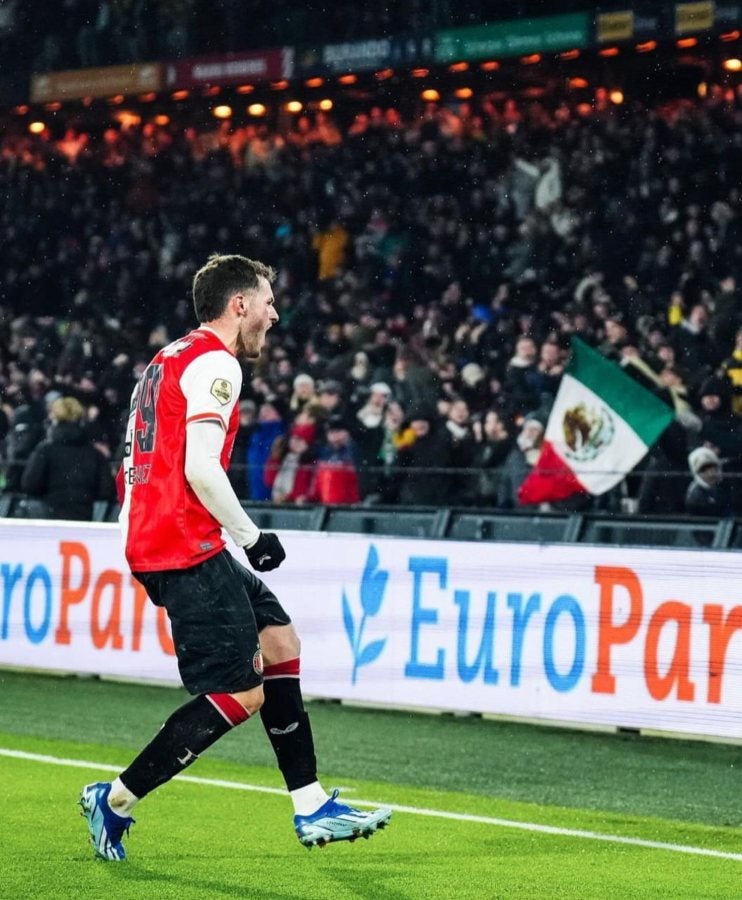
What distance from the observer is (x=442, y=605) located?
9555 millimetres

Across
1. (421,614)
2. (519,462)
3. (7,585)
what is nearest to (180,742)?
(421,614)

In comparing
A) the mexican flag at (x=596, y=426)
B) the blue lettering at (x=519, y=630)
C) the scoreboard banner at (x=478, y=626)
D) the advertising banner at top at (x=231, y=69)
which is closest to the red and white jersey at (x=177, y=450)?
the scoreboard banner at (x=478, y=626)

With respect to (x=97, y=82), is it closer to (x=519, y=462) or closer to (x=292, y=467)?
(x=292, y=467)

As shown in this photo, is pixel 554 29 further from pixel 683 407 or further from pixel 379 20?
pixel 683 407

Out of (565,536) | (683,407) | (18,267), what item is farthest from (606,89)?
(565,536)

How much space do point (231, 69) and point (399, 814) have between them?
22.4 metres

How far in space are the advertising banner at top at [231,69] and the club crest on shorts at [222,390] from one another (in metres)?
22.3

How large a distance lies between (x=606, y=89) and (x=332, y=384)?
33.2ft

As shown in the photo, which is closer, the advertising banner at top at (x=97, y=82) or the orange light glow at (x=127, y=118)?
the advertising banner at top at (x=97, y=82)

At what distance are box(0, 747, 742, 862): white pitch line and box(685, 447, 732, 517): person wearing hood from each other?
4.91 m

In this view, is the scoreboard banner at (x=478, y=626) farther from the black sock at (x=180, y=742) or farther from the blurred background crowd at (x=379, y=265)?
the black sock at (x=180, y=742)

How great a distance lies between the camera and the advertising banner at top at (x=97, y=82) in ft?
93.0

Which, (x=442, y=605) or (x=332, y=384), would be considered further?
(x=332, y=384)

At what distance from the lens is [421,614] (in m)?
9.60
